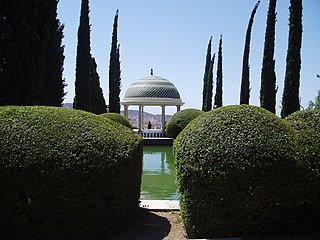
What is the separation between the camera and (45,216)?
13.0ft

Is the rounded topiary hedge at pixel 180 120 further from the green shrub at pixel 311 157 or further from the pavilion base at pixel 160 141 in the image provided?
the green shrub at pixel 311 157

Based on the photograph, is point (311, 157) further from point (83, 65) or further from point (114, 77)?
point (114, 77)

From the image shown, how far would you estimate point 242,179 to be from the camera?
3768 mm

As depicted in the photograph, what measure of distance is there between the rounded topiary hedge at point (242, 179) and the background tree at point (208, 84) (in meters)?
26.8

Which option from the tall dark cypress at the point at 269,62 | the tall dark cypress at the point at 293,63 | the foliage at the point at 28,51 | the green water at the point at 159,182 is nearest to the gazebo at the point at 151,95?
the tall dark cypress at the point at 269,62

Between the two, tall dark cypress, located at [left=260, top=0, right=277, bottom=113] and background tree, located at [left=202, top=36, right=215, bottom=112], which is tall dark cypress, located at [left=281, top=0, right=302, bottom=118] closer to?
tall dark cypress, located at [left=260, top=0, right=277, bottom=113]

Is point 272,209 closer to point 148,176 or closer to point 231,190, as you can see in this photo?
point 231,190

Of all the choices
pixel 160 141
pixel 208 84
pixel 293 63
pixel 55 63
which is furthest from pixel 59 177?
pixel 208 84

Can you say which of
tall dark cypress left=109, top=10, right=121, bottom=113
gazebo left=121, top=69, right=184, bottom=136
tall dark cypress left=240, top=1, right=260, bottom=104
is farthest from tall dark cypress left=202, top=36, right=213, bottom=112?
tall dark cypress left=109, top=10, right=121, bottom=113

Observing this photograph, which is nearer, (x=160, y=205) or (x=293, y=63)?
(x=160, y=205)

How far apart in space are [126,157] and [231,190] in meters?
1.28

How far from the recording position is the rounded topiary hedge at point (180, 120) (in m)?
22.1

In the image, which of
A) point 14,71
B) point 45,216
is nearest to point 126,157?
point 45,216

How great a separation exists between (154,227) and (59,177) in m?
1.72
